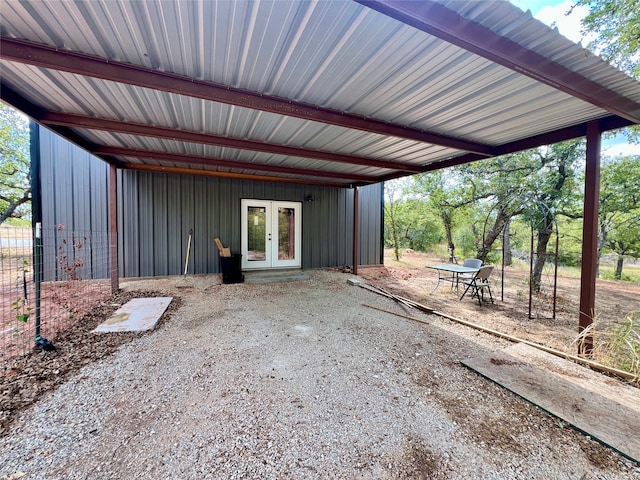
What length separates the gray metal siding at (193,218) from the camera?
583 cm

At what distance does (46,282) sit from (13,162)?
8503mm

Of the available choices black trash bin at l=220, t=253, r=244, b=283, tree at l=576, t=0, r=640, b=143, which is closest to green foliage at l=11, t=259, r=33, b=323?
black trash bin at l=220, t=253, r=244, b=283

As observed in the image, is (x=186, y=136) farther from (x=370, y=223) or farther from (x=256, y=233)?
(x=370, y=223)

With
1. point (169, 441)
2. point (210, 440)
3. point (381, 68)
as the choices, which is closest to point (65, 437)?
point (169, 441)

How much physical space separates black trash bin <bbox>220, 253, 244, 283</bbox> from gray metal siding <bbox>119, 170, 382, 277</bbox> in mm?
967

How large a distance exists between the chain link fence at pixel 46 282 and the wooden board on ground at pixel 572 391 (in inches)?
179

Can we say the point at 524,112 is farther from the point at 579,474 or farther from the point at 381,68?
the point at 579,474

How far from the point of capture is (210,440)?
152 cm

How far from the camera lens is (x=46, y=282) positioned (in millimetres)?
5160

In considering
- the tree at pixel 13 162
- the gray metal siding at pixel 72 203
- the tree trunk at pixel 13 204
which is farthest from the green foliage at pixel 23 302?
the tree at pixel 13 162

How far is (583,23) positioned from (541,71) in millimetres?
6406

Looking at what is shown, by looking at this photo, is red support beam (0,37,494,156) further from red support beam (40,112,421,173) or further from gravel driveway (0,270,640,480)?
gravel driveway (0,270,640,480)

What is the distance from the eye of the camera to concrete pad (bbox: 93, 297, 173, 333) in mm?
3088

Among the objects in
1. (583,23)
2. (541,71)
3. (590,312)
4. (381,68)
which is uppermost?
(583,23)
